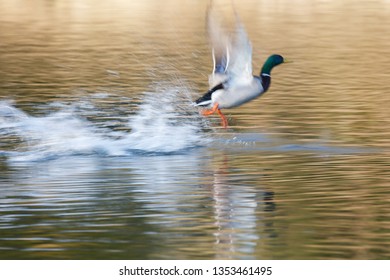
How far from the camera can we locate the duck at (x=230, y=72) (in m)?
15.7

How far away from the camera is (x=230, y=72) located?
53.8 feet

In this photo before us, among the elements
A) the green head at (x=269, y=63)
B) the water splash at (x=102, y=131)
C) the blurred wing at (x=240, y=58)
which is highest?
the blurred wing at (x=240, y=58)

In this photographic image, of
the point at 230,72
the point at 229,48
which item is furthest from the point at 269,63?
the point at 229,48

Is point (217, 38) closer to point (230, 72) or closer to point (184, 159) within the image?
point (230, 72)

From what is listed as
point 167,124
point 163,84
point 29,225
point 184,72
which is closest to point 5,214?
point 29,225

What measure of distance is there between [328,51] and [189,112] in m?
11.9

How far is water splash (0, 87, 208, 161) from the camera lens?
1616 centimetres

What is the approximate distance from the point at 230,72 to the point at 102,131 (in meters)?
2.23

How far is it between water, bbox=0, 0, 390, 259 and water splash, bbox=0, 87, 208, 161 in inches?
1.2

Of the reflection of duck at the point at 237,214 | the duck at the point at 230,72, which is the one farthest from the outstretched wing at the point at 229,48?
the reflection of duck at the point at 237,214

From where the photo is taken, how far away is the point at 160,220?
12023 mm

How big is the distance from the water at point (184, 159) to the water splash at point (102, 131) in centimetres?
3

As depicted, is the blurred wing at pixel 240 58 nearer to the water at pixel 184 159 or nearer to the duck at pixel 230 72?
the duck at pixel 230 72

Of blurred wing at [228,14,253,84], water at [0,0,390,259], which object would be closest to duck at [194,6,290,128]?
blurred wing at [228,14,253,84]
